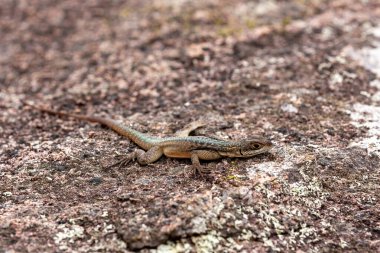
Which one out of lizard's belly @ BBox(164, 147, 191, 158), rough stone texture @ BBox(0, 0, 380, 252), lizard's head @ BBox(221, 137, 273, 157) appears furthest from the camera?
lizard's belly @ BBox(164, 147, 191, 158)

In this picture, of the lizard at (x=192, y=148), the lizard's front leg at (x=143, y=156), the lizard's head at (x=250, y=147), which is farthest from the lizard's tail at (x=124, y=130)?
the lizard's head at (x=250, y=147)

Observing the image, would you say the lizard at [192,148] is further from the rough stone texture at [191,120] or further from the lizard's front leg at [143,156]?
the rough stone texture at [191,120]

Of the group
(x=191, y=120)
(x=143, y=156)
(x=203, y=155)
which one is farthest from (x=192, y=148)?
(x=191, y=120)

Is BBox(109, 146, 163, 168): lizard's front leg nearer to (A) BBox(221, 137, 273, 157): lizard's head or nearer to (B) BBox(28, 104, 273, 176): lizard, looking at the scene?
(B) BBox(28, 104, 273, 176): lizard

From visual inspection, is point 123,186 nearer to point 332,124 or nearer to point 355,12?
point 332,124

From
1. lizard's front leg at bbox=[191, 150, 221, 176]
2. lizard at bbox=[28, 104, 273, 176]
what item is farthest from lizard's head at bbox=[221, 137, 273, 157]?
lizard's front leg at bbox=[191, 150, 221, 176]

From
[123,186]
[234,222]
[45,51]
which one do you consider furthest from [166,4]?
[234,222]
